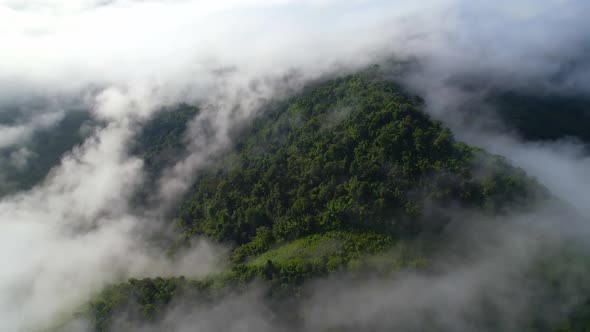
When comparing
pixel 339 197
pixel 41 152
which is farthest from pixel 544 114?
pixel 41 152

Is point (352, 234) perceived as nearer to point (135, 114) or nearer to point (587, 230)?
point (587, 230)

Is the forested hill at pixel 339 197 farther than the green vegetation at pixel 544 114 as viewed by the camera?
No

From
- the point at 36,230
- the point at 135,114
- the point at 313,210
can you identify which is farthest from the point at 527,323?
the point at 135,114

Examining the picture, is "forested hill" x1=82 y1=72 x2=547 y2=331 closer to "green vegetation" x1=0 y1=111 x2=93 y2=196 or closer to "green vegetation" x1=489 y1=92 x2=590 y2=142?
"green vegetation" x1=489 y1=92 x2=590 y2=142

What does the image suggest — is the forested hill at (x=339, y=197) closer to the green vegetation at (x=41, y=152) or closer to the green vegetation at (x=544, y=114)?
the green vegetation at (x=544, y=114)

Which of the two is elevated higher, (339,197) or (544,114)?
(544,114)

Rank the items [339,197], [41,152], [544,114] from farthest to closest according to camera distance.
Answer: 1. [41,152]
2. [544,114]
3. [339,197]

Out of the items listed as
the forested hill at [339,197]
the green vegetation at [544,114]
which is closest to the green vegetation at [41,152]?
the forested hill at [339,197]

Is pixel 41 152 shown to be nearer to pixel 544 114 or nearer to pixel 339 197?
pixel 339 197

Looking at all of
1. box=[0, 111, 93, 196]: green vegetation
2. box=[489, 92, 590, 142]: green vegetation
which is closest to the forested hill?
box=[489, 92, 590, 142]: green vegetation
